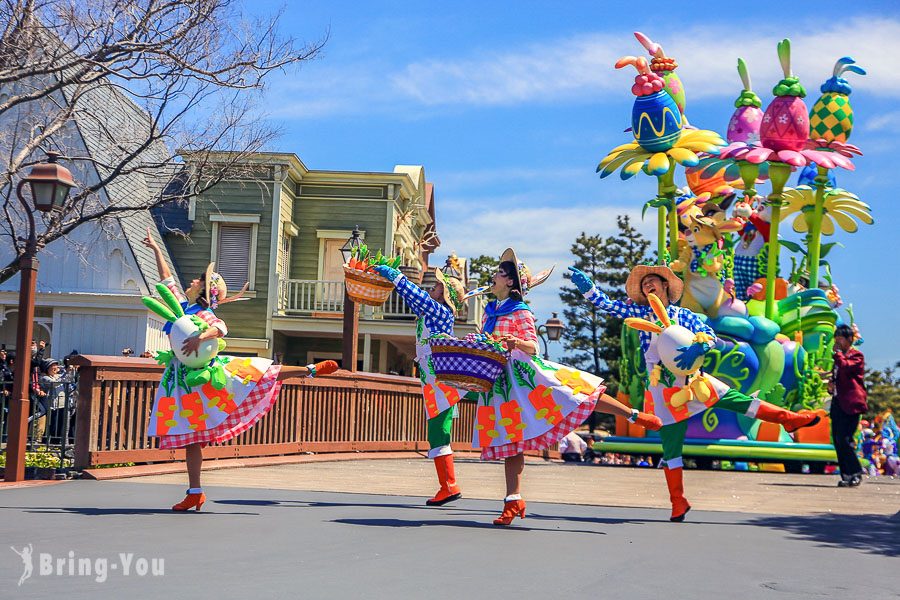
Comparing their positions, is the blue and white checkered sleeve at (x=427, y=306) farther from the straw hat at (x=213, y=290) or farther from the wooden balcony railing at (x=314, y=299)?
the wooden balcony railing at (x=314, y=299)

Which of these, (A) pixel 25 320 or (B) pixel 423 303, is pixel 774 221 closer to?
(B) pixel 423 303

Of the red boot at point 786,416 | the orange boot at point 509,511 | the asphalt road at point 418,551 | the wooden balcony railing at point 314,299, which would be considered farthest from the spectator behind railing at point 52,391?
the wooden balcony railing at point 314,299

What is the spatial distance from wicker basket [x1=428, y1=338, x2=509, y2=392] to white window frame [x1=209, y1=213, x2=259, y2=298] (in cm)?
1897

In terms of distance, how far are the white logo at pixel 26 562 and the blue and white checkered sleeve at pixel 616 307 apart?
4.71 m

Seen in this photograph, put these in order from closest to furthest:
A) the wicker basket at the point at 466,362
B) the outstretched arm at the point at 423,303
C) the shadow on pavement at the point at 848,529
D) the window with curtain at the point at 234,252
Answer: the shadow on pavement at the point at 848,529
the wicker basket at the point at 466,362
the outstretched arm at the point at 423,303
the window with curtain at the point at 234,252

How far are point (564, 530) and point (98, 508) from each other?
3.38 metres

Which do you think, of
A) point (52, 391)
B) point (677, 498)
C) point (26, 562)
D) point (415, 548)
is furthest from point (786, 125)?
point (26, 562)

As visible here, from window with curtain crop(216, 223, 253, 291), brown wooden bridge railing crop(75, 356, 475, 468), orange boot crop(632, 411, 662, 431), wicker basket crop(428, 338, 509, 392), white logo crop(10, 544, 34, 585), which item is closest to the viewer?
white logo crop(10, 544, 34, 585)

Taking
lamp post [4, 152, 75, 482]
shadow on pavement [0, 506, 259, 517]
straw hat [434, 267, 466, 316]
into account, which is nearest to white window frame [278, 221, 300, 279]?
lamp post [4, 152, 75, 482]

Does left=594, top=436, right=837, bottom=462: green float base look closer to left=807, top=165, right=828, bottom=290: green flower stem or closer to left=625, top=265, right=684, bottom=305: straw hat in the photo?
left=807, top=165, right=828, bottom=290: green flower stem

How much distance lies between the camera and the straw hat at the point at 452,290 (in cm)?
896

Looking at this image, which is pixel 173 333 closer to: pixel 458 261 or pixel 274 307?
pixel 458 261

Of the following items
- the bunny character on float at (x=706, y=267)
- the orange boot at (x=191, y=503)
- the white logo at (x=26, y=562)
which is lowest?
the white logo at (x=26, y=562)

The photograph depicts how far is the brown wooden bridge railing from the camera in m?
11.1
